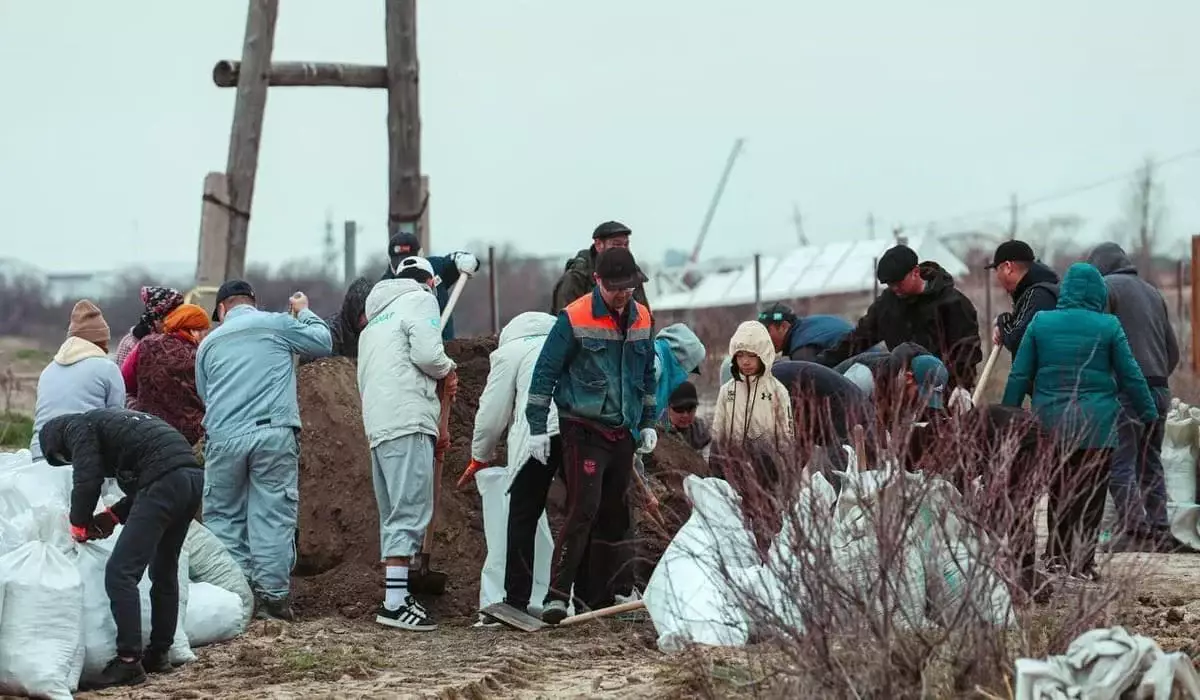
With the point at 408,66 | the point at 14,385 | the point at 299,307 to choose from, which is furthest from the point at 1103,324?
the point at 14,385

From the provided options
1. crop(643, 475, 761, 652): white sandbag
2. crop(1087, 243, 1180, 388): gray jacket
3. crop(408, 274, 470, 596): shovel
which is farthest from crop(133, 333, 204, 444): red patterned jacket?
crop(1087, 243, 1180, 388): gray jacket

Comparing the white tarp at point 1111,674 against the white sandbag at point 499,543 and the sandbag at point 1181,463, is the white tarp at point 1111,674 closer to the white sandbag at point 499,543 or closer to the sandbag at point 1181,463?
the white sandbag at point 499,543

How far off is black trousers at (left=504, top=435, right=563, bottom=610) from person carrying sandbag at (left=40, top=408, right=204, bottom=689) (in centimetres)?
151

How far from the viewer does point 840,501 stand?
6625mm

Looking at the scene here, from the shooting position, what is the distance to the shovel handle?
7867 millimetres

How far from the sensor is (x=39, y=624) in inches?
279

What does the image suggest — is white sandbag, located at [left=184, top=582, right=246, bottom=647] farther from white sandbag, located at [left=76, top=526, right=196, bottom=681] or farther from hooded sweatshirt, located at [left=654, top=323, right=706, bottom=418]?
hooded sweatshirt, located at [left=654, top=323, right=706, bottom=418]

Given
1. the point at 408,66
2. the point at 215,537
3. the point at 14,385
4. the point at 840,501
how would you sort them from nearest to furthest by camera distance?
the point at 840,501 → the point at 215,537 → the point at 408,66 → the point at 14,385

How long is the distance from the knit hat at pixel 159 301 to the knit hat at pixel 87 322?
3.22 ft

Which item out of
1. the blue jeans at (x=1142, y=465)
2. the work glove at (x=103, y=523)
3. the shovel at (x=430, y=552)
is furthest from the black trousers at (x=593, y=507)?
the blue jeans at (x=1142, y=465)

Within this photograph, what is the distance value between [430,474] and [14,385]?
12.3 meters

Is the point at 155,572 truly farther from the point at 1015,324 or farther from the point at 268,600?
the point at 1015,324

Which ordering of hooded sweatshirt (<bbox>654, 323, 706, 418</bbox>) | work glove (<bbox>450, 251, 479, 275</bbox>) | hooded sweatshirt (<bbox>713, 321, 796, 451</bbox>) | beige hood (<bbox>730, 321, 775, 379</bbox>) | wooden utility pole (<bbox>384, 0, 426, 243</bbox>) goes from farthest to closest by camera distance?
1. wooden utility pole (<bbox>384, 0, 426, 243</bbox>)
2. work glove (<bbox>450, 251, 479, 275</bbox>)
3. hooded sweatshirt (<bbox>654, 323, 706, 418</bbox>)
4. beige hood (<bbox>730, 321, 775, 379</bbox>)
5. hooded sweatshirt (<bbox>713, 321, 796, 451</bbox>)

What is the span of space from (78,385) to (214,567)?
39.2 inches
